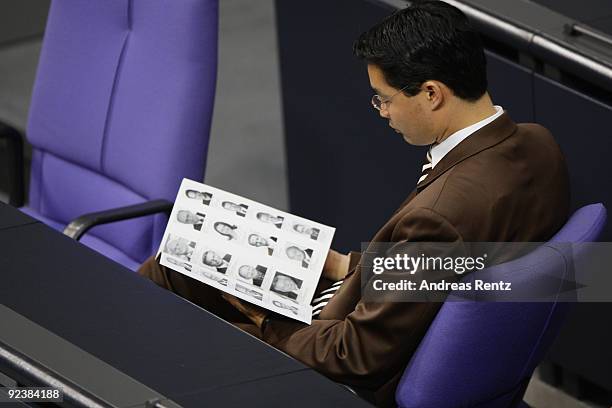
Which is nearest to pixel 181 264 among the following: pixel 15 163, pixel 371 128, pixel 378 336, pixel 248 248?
pixel 248 248

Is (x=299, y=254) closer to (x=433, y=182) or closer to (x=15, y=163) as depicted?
(x=433, y=182)

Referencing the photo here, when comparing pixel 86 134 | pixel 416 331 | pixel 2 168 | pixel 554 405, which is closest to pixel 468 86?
pixel 416 331

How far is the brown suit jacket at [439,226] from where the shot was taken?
84.6 inches

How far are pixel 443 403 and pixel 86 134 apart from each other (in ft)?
4.25

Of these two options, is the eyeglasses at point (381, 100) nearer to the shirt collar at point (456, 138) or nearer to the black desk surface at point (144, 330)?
the shirt collar at point (456, 138)

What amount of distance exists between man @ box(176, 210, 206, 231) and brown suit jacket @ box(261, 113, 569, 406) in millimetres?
231

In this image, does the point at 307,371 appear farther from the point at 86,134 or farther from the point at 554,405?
the point at 554,405

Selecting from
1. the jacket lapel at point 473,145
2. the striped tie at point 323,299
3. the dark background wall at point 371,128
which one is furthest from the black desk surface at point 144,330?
the dark background wall at point 371,128

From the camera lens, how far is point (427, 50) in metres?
2.24

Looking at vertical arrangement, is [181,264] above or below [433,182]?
below

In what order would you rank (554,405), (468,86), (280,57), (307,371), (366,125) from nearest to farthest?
(307,371), (468,86), (554,405), (366,125), (280,57)

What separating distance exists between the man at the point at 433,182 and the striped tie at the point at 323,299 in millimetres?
39

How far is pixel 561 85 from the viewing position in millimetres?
2965

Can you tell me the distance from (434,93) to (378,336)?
41 centimetres
